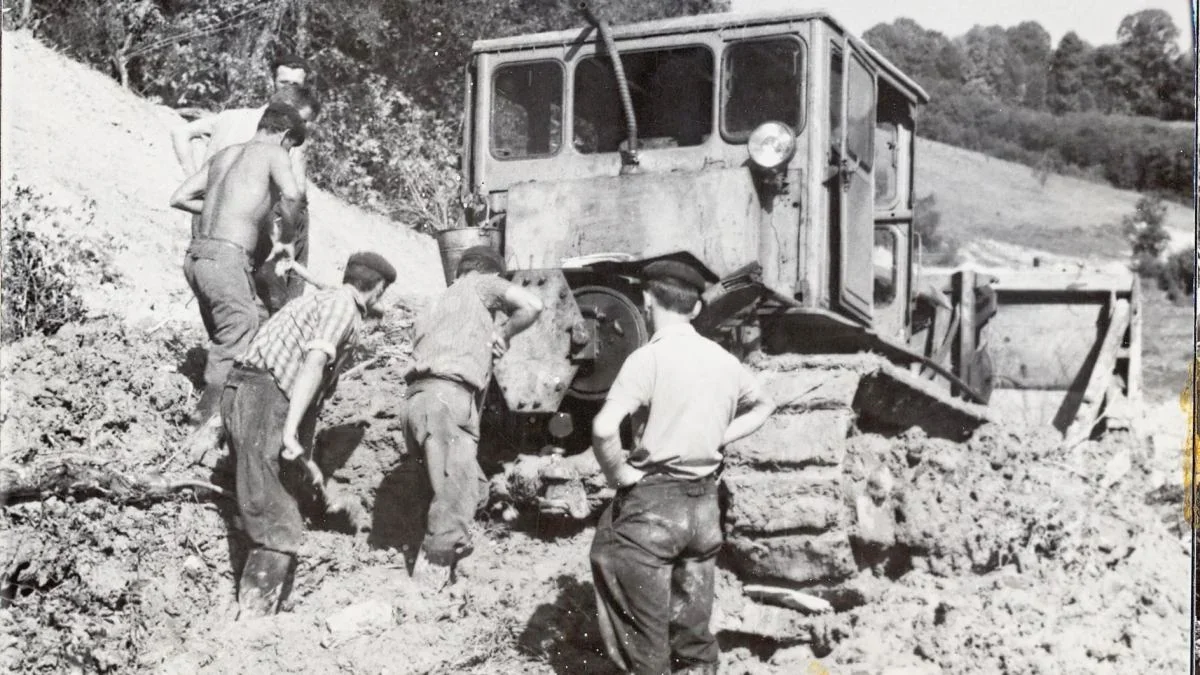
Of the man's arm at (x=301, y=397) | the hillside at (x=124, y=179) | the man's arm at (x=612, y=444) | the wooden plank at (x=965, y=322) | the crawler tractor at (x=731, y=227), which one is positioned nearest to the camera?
the man's arm at (x=612, y=444)

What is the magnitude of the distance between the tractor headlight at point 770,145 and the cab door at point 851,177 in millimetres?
348

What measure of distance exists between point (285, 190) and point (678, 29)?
2283mm

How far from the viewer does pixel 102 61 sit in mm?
16188

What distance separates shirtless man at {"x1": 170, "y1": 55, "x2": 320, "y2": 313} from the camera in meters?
6.54

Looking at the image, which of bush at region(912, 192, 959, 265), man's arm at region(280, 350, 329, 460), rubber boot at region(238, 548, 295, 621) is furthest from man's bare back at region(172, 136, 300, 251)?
bush at region(912, 192, 959, 265)

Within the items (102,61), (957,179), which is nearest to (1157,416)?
(102,61)

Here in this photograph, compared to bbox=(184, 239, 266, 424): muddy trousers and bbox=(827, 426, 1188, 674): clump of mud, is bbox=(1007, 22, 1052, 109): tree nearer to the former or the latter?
bbox=(827, 426, 1188, 674): clump of mud

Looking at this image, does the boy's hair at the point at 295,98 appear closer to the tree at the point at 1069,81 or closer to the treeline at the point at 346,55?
the tree at the point at 1069,81

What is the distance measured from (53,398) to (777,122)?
12.5 feet

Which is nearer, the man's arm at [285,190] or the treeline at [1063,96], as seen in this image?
the man's arm at [285,190]

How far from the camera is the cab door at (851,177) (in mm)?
7012

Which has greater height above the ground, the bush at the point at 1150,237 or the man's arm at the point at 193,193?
the man's arm at the point at 193,193

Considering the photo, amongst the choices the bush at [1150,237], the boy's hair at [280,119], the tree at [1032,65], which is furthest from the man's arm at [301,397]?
the bush at [1150,237]

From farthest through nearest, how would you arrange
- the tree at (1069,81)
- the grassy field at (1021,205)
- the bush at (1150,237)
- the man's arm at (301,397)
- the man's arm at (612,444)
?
the grassy field at (1021,205)
the bush at (1150,237)
the tree at (1069,81)
the man's arm at (301,397)
the man's arm at (612,444)
